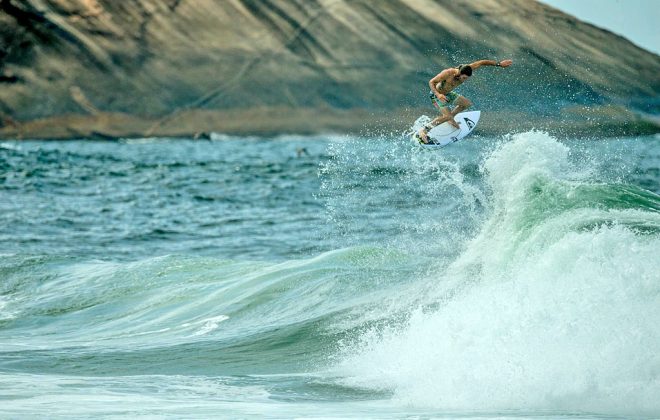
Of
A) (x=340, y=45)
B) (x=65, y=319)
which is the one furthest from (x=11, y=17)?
(x=65, y=319)

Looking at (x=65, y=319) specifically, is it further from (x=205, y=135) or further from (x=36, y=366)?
(x=205, y=135)

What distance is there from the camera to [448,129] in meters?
13.5

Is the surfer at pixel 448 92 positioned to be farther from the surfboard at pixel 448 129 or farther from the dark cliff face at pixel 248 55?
the dark cliff face at pixel 248 55

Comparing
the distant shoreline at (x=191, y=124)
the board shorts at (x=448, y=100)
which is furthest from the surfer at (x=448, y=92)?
the distant shoreline at (x=191, y=124)

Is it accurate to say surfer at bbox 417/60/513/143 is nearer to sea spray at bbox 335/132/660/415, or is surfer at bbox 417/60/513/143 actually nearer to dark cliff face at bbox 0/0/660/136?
sea spray at bbox 335/132/660/415

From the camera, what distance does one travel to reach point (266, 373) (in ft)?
30.5

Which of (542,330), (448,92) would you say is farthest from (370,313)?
(448,92)

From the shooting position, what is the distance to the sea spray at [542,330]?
737cm

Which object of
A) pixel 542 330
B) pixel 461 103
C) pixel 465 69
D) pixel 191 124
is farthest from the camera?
pixel 191 124

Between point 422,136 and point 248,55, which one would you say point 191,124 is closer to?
point 248,55

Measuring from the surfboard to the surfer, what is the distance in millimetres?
62

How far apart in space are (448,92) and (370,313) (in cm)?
349

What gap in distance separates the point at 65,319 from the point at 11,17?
440 ft

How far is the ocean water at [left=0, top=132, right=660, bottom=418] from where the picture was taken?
754cm
